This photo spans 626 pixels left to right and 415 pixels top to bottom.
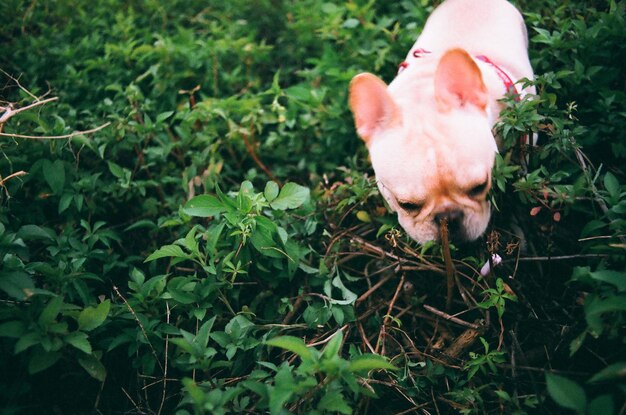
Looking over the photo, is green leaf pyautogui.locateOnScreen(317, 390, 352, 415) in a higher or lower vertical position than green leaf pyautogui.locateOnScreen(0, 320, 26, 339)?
lower

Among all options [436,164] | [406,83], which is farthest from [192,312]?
[406,83]

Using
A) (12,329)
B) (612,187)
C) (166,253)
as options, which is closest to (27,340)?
(12,329)

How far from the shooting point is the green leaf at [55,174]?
2332 millimetres

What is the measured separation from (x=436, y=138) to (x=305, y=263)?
875 mm

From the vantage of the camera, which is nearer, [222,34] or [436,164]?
[436,164]

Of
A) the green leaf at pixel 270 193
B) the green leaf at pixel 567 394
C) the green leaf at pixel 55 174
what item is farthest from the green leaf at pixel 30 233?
the green leaf at pixel 567 394

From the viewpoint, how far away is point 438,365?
6.04 feet

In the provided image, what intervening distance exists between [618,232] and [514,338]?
570 millimetres

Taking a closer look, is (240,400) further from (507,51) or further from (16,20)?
(16,20)

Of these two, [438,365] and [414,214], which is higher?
[414,214]

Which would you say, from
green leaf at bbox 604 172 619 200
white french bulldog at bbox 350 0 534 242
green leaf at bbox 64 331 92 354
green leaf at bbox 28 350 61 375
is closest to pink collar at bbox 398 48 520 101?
white french bulldog at bbox 350 0 534 242

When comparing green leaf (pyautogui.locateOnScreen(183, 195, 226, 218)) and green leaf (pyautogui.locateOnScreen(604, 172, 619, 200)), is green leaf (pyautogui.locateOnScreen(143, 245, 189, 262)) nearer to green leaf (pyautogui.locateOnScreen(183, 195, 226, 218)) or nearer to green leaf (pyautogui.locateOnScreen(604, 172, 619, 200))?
green leaf (pyautogui.locateOnScreen(183, 195, 226, 218))

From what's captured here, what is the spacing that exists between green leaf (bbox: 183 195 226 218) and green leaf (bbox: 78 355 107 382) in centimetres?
68

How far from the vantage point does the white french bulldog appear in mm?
1944
